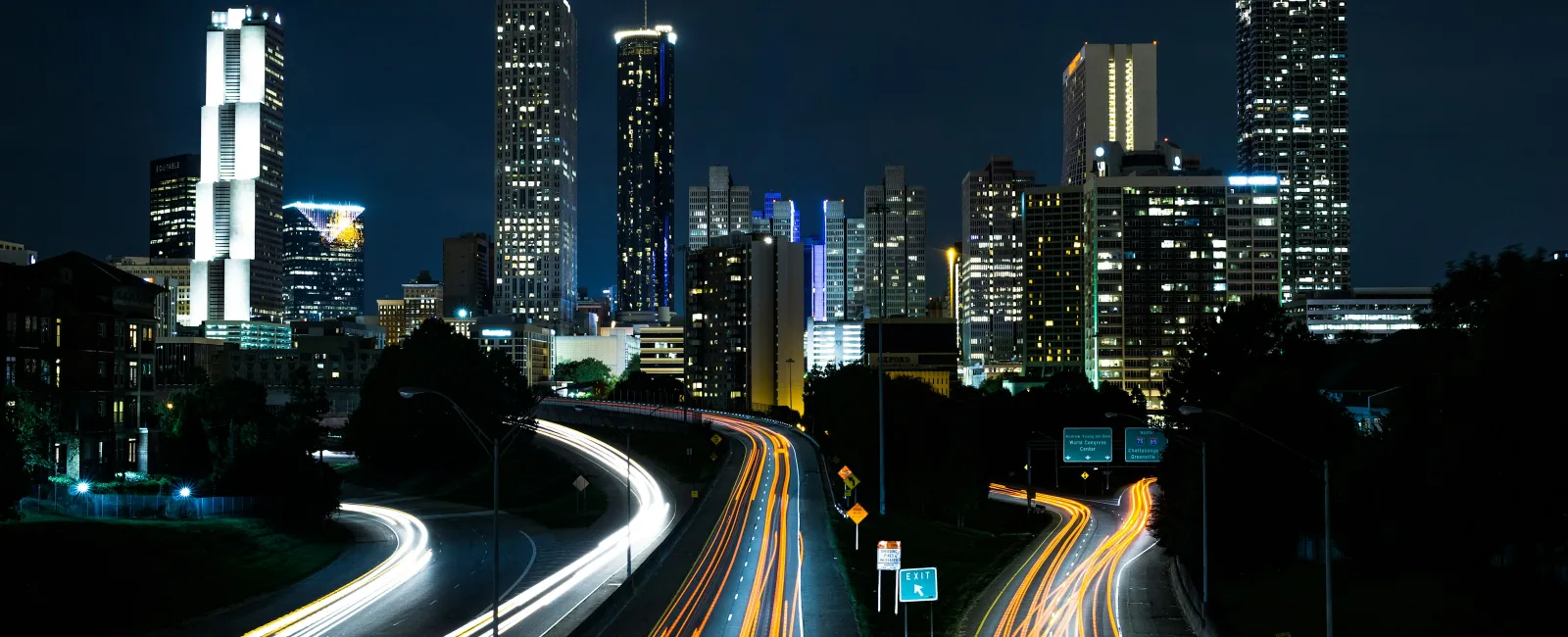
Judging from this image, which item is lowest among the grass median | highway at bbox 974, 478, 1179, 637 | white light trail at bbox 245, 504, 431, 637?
highway at bbox 974, 478, 1179, 637

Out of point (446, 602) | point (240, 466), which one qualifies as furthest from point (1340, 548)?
point (240, 466)

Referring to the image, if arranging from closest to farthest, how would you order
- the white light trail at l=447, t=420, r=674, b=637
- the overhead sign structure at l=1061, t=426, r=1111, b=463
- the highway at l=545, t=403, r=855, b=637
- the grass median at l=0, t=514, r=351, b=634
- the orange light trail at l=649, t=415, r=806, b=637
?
the grass median at l=0, t=514, r=351, b=634
the highway at l=545, t=403, r=855, b=637
the orange light trail at l=649, t=415, r=806, b=637
the white light trail at l=447, t=420, r=674, b=637
the overhead sign structure at l=1061, t=426, r=1111, b=463

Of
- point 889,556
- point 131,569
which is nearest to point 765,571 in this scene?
point 889,556

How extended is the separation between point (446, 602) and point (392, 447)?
224 ft

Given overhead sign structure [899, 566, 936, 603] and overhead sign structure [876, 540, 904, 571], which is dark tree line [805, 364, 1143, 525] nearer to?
overhead sign structure [876, 540, 904, 571]

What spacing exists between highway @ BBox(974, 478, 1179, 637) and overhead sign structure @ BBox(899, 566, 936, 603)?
29.2 feet

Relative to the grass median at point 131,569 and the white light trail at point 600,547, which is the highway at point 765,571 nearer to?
the white light trail at point 600,547

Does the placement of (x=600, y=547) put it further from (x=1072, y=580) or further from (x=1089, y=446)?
(x=1089, y=446)

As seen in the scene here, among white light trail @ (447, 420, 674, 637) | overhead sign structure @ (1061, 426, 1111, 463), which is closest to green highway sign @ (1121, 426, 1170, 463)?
overhead sign structure @ (1061, 426, 1111, 463)

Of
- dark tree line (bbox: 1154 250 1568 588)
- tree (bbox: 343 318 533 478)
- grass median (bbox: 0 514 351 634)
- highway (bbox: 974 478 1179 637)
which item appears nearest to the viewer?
dark tree line (bbox: 1154 250 1568 588)

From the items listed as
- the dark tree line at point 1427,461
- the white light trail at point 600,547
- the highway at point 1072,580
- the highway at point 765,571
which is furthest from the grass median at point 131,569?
the dark tree line at point 1427,461

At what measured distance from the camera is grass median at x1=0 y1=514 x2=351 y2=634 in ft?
155

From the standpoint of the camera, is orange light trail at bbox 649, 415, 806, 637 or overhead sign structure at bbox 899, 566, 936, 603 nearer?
overhead sign structure at bbox 899, 566, 936, 603

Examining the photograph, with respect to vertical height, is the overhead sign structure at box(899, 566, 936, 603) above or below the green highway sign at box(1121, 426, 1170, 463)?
below
